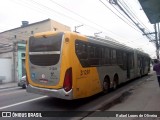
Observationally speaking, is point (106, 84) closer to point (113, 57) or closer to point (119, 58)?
point (113, 57)

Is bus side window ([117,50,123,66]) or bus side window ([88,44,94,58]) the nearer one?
bus side window ([88,44,94,58])

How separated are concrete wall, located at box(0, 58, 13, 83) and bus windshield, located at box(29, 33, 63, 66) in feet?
66.8

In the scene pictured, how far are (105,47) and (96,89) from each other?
2.60 metres

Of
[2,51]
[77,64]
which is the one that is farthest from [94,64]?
[2,51]

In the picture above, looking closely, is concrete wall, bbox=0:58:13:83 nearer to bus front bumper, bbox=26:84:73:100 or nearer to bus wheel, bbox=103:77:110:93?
bus wheel, bbox=103:77:110:93

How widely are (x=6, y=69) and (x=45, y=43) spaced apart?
21704 millimetres

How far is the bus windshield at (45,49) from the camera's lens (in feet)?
32.4

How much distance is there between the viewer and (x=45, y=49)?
10242 millimetres

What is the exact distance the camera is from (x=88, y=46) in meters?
11.1

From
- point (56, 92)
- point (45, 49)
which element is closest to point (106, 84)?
point (56, 92)

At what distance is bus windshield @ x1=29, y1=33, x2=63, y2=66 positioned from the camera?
9.88 metres

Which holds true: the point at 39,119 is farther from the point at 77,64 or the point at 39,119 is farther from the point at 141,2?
the point at 141,2

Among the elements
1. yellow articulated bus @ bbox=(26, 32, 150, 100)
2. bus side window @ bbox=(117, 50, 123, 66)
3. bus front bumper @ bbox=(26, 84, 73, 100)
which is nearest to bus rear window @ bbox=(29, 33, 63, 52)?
yellow articulated bus @ bbox=(26, 32, 150, 100)

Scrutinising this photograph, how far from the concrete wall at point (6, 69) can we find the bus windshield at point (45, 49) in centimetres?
2035
